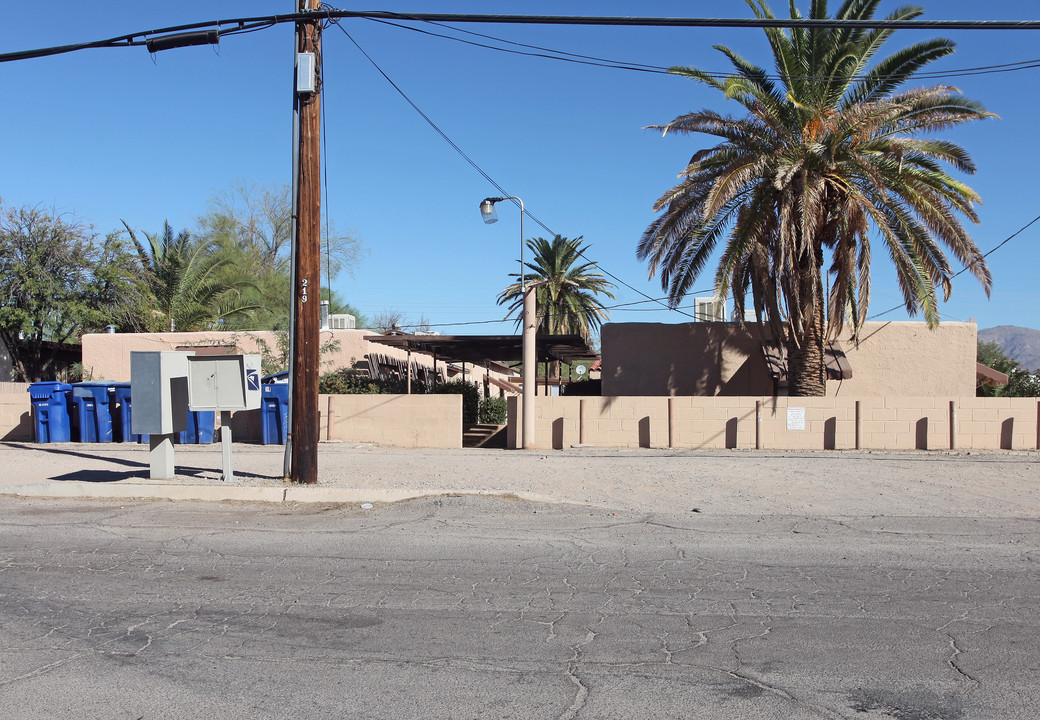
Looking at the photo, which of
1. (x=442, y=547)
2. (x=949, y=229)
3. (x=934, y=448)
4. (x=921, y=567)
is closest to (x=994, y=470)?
(x=934, y=448)

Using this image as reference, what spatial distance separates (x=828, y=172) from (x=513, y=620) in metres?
15.9

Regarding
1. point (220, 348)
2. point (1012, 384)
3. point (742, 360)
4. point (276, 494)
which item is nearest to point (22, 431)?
point (220, 348)

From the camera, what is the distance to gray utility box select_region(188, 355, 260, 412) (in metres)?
11.1

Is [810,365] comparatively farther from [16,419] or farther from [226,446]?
[16,419]

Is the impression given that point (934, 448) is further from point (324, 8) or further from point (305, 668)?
point (305, 668)

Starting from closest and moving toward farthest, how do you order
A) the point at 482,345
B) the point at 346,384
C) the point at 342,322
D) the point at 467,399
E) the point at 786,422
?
1. the point at 786,422
2. the point at 346,384
3. the point at 482,345
4. the point at 467,399
5. the point at 342,322

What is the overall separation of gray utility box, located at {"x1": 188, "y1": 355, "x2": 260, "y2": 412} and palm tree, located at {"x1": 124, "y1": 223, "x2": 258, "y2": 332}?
21.2 meters

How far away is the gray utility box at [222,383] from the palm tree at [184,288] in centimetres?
2119

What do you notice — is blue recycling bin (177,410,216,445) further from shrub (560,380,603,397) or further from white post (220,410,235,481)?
shrub (560,380,603,397)

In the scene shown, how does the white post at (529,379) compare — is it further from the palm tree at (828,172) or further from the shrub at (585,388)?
the shrub at (585,388)

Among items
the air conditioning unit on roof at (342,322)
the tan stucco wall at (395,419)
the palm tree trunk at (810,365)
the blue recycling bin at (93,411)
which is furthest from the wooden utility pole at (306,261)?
the air conditioning unit on roof at (342,322)

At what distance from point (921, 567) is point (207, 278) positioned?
101ft

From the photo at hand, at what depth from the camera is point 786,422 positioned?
750 inches

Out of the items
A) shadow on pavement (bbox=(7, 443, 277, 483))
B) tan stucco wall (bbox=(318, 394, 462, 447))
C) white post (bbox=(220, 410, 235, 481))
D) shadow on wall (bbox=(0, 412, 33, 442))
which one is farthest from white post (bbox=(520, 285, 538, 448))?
shadow on wall (bbox=(0, 412, 33, 442))
